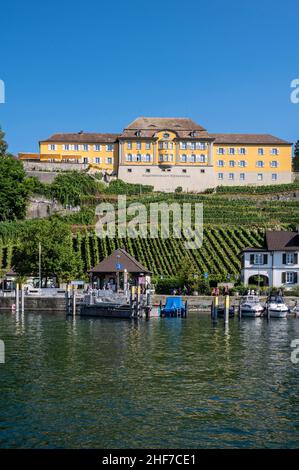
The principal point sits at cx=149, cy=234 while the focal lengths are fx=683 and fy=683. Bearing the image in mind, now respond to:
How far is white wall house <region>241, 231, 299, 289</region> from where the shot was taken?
67.1 m

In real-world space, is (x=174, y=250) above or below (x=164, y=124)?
below

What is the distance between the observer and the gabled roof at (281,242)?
67500 mm

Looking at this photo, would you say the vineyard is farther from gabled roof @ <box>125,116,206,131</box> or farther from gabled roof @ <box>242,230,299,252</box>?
gabled roof @ <box>125,116,206,131</box>

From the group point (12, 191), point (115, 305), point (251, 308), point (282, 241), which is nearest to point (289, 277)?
Result: point (282, 241)

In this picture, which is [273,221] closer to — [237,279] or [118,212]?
[118,212]

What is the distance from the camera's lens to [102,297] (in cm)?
5744

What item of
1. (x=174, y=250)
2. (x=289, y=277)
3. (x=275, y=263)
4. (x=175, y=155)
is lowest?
(x=289, y=277)

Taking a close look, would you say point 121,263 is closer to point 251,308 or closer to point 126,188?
point 251,308

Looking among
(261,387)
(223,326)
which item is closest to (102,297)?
(223,326)

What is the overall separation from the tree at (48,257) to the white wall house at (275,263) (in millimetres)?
17205

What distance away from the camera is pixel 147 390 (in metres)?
25.1

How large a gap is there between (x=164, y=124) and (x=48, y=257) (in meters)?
59.4

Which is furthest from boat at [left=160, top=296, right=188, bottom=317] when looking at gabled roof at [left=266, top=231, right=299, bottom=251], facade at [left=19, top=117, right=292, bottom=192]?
facade at [left=19, top=117, right=292, bottom=192]
